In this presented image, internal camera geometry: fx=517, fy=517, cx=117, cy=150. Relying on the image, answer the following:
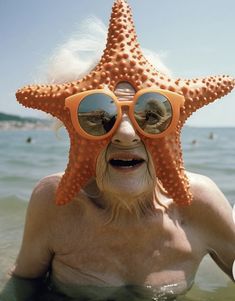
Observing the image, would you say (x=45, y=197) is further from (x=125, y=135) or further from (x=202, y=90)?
(x=202, y=90)

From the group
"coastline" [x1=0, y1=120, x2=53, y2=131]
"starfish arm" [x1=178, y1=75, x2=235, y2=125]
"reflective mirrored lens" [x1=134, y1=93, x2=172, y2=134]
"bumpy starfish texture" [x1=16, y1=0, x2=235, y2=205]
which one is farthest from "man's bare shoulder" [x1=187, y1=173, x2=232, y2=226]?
"coastline" [x1=0, y1=120, x2=53, y2=131]

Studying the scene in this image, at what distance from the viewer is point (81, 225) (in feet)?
10.7

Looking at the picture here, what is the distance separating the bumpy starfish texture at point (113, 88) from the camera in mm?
2830

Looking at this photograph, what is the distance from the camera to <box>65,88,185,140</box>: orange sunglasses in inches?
108

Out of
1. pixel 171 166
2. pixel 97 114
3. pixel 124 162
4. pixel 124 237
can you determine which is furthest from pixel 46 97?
pixel 124 237

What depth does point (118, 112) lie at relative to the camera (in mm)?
2734

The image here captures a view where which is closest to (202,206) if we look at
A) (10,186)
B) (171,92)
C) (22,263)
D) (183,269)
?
(183,269)

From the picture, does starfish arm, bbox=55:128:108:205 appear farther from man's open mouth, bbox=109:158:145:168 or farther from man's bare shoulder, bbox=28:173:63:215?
man's bare shoulder, bbox=28:173:63:215

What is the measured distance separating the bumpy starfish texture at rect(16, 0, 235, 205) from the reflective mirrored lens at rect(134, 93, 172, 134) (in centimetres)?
7


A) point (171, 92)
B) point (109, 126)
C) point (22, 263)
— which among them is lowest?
point (22, 263)

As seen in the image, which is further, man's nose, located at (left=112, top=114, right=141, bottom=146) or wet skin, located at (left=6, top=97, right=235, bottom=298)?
wet skin, located at (left=6, top=97, right=235, bottom=298)

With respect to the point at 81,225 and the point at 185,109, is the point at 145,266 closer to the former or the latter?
the point at 81,225

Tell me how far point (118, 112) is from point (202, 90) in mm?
569

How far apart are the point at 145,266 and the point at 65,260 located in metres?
0.52
